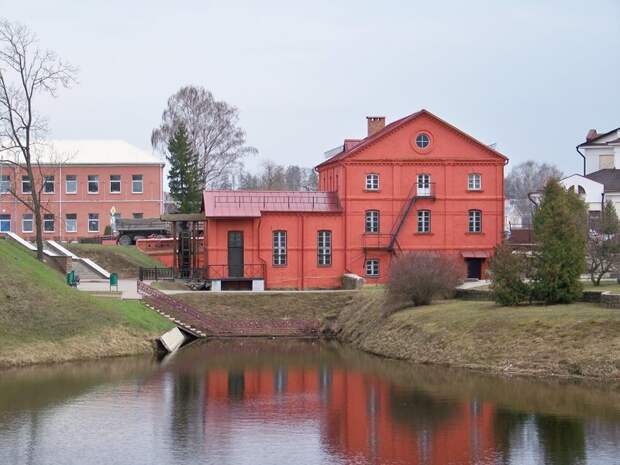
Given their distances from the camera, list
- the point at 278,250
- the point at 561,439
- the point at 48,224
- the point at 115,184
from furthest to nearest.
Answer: the point at 115,184 → the point at 48,224 → the point at 278,250 → the point at 561,439

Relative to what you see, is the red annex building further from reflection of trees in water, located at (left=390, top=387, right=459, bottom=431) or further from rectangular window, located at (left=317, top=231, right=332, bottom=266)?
reflection of trees in water, located at (left=390, top=387, right=459, bottom=431)

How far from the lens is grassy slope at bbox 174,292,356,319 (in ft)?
153

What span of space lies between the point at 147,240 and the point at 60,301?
87.5 feet

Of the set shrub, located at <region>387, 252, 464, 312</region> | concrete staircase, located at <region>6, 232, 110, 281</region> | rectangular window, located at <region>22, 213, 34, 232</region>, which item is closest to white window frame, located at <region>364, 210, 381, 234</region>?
shrub, located at <region>387, 252, 464, 312</region>

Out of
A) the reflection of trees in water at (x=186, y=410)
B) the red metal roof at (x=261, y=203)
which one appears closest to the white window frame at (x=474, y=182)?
the red metal roof at (x=261, y=203)

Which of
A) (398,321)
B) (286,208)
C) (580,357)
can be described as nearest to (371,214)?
(286,208)

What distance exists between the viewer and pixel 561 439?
76.1 ft

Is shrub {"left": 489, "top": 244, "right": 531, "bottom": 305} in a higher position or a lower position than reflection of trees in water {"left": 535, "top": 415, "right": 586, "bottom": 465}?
higher

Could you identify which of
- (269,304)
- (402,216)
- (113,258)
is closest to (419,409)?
(269,304)

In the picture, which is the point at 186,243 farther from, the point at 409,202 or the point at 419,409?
the point at 419,409

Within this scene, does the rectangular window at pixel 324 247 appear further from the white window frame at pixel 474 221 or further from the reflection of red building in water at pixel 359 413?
the reflection of red building in water at pixel 359 413

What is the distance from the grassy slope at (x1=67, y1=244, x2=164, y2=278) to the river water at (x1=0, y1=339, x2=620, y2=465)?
2329 centimetres

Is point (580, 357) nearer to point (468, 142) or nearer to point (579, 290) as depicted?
point (579, 290)

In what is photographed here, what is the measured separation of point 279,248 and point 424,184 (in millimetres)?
7968
